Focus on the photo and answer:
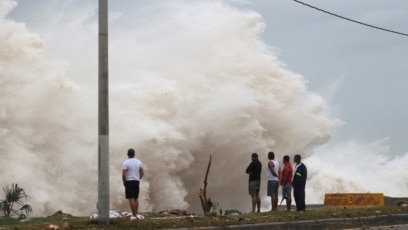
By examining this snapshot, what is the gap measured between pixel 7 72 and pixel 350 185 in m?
29.7

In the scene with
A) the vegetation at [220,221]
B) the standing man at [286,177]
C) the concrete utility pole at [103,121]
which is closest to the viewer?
the concrete utility pole at [103,121]

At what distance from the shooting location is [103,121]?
1330 centimetres

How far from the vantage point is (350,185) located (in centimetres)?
5325

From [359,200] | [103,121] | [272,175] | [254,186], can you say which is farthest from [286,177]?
[103,121]

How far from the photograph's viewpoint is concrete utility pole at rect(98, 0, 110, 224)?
13.2 metres

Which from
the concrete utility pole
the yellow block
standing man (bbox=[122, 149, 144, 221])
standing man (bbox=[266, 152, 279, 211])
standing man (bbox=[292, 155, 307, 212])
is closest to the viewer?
the concrete utility pole

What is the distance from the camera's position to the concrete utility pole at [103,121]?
43.4 feet

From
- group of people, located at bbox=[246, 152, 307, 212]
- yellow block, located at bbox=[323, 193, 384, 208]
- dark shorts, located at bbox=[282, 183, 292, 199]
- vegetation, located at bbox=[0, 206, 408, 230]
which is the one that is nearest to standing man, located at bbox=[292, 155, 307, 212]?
group of people, located at bbox=[246, 152, 307, 212]

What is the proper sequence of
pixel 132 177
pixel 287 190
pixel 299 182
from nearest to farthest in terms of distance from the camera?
pixel 132 177 → pixel 299 182 → pixel 287 190

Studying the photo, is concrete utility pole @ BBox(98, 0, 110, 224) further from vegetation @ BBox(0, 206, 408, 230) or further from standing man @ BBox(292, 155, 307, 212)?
standing man @ BBox(292, 155, 307, 212)

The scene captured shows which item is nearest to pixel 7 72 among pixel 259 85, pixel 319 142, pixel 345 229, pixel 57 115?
pixel 57 115

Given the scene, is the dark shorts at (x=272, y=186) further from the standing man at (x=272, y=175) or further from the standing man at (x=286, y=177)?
the standing man at (x=286, y=177)

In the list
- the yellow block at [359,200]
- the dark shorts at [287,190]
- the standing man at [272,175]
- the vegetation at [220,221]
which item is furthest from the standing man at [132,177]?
the yellow block at [359,200]

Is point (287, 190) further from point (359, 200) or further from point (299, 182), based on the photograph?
point (359, 200)
